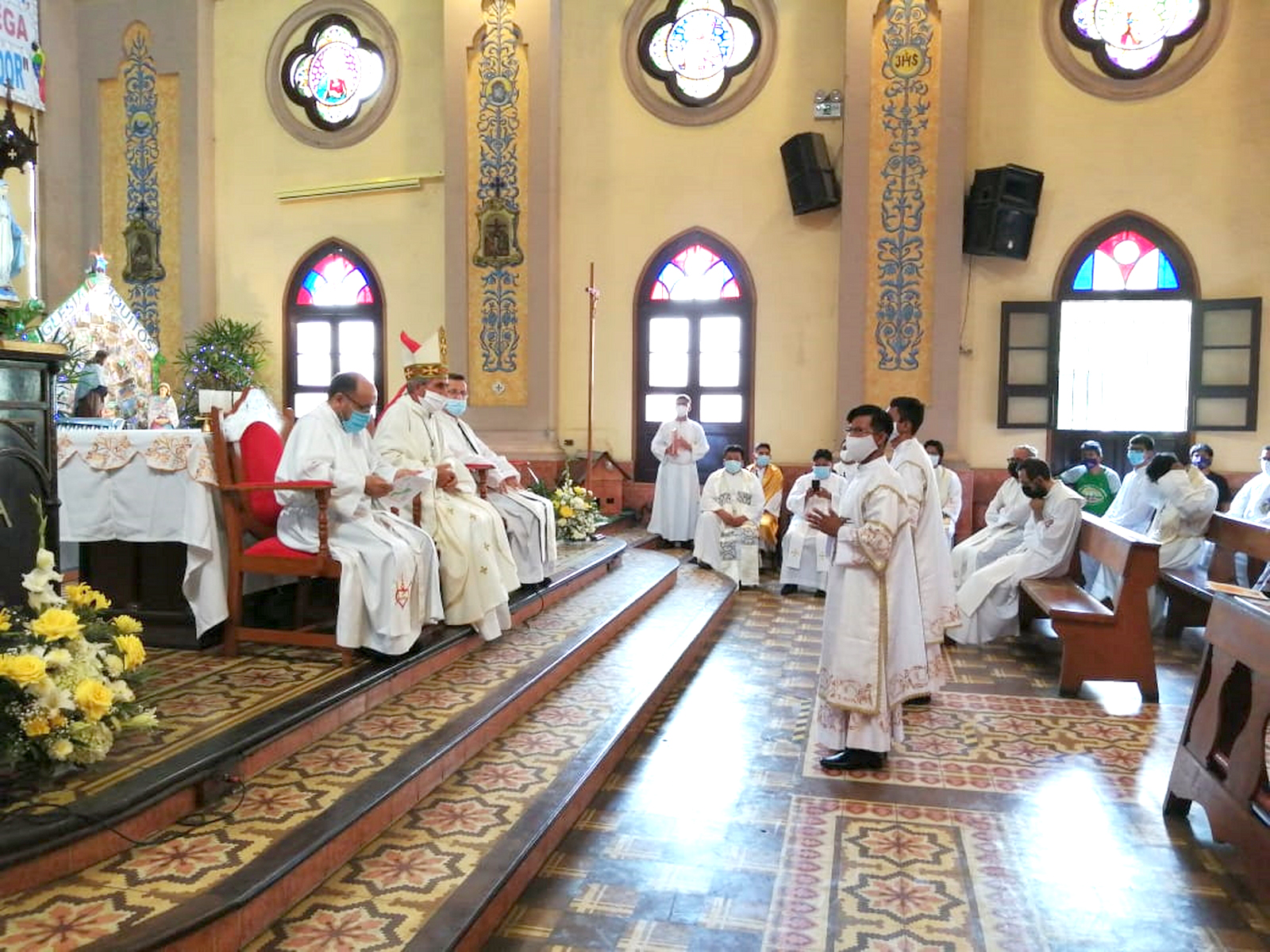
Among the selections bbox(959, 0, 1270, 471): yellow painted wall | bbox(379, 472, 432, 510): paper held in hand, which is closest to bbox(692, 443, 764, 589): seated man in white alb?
bbox(959, 0, 1270, 471): yellow painted wall

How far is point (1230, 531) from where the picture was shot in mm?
6707

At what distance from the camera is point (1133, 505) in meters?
7.86

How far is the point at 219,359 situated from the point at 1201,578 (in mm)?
10495

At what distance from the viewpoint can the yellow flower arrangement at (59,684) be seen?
2.61m

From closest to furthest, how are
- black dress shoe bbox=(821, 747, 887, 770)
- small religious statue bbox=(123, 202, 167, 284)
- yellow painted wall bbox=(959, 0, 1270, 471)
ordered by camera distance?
black dress shoe bbox=(821, 747, 887, 770) < yellow painted wall bbox=(959, 0, 1270, 471) < small religious statue bbox=(123, 202, 167, 284)

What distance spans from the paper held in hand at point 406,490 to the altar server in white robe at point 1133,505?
18.2 feet

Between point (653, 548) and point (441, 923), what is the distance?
7.59 meters

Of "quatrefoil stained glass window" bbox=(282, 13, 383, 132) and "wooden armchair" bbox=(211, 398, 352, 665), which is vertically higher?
"quatrefoil stained glass window" bbox=(282, 13, 383, 132)

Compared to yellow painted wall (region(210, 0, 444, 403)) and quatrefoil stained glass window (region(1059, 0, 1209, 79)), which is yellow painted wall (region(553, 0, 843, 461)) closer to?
yellow painted wall (region(210, 0, 444, 403))

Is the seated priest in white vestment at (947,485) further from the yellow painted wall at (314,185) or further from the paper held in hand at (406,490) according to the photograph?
the yellow painted wall at (314,185)

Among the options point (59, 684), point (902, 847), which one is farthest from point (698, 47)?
point (59, 684)

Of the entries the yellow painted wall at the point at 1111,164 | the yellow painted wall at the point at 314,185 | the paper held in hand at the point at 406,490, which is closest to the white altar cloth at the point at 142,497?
the paper held in hand at the point at 406,490

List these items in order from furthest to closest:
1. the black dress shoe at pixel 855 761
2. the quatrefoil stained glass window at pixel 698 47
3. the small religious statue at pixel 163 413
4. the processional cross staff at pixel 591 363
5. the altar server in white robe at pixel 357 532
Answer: the quatrefoil stained glass window at pixel 698 47 → the processional cross staff at pixel 591 363 → the small religious statue at pixel 163 413 → the altar server in white robe at pixel 357 532 → the black dress shoe at pixel 855 761

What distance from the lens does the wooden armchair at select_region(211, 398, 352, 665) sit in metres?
4.19
